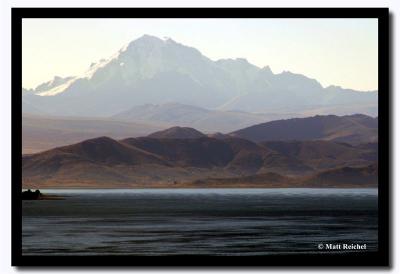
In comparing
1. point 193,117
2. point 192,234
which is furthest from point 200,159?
point 192,234

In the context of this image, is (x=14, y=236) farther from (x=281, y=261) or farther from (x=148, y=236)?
(x=148, y=236)

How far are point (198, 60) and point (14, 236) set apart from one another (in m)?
8.07

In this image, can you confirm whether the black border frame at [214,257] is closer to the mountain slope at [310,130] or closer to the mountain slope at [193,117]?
the mountain slope at [193,117]

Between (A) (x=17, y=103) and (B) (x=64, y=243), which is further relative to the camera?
(B) (x=64, y=243)

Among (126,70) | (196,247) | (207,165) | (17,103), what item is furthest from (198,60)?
(207,165)

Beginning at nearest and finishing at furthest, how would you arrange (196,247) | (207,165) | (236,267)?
1. (236,267)
2. (196,247)
3. (207,165)

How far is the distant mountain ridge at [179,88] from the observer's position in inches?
928

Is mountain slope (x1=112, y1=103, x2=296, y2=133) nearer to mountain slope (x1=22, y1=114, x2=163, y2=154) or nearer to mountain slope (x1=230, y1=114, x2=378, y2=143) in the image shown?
mountain slope (x1=22, y1=114, x2=163, y2=154)

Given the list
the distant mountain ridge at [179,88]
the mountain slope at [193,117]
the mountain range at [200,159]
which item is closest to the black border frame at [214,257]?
the distant mountain ridge at [179,88]

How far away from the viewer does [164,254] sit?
19406 mm

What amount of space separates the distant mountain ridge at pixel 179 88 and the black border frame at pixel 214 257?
1.78 m

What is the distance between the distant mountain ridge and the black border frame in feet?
5.84

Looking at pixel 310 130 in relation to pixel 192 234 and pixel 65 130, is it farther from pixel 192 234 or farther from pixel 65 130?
pixel 192 234

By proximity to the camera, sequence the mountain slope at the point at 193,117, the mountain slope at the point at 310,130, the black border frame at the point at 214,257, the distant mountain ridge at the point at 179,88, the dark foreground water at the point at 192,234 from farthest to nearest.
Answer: the mountain slope at the point at 310,130, the mountain slope at the point at 193,117, the distant mountain ridge at the point at 179,88, the dark foreground water at the point at 192,234, the black border frame at the point at 214,257
